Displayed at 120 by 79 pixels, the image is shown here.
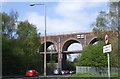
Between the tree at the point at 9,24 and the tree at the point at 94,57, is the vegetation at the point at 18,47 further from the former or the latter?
the tree at the point at 94,57

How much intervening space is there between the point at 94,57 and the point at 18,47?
14370mm

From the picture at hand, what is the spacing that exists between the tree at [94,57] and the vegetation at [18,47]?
1209cm

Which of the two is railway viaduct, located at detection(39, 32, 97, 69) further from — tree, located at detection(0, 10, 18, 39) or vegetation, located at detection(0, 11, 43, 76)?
tree, located at detection(0, 10, 18, 39)

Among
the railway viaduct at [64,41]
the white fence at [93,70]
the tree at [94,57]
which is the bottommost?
the white fence at [93,70]

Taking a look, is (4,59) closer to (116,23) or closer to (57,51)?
(116,23)

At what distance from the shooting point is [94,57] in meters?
50.4

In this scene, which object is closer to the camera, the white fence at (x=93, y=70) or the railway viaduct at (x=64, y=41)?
the white fence at (x=93, y=70)

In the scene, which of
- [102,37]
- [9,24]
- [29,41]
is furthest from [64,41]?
[102,37]

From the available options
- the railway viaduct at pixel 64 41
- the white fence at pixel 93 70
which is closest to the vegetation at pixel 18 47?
the white fence at pixel 93 70

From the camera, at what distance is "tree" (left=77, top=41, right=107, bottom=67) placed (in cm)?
5009

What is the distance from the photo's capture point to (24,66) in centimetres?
6000

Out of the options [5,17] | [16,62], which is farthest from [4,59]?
[5,17]

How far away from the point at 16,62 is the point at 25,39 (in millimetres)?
9174

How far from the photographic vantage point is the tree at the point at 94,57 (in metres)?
50.1
